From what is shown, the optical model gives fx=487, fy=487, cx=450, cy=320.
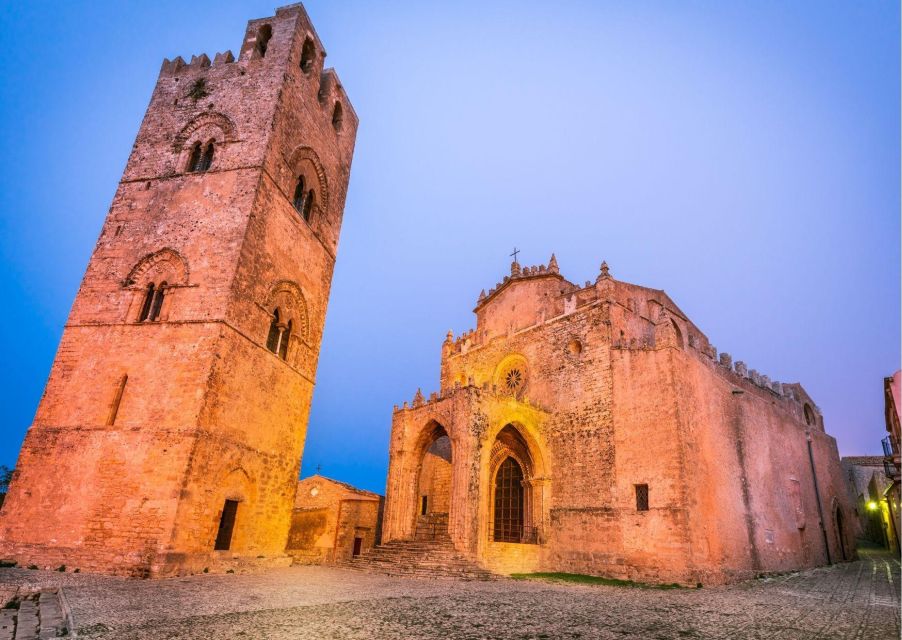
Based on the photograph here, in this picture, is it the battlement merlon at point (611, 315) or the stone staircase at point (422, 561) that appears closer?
the stone staircase at point (422, 561)

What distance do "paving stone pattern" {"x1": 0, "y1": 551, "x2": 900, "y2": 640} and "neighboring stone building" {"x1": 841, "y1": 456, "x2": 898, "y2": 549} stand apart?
26.0 metres

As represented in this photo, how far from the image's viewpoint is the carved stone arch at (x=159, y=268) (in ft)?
47.3

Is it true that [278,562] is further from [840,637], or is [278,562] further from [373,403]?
[373,403]

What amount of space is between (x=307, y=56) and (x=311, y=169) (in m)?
4.48

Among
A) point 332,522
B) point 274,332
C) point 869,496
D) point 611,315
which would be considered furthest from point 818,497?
point 274,332

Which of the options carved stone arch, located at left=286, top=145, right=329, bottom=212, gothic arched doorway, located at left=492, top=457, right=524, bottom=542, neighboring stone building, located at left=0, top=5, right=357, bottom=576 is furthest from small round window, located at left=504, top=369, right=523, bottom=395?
carved stone arch, located at left=286, top=145, right=329, bottom=212

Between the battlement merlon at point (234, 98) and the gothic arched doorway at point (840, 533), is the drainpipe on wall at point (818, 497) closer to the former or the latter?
the gothic arched doorway at point (840, 533)

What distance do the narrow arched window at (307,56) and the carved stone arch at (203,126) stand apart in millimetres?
4141

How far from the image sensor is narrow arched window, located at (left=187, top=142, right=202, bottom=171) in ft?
53.7

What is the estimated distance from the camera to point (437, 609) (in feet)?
25.1

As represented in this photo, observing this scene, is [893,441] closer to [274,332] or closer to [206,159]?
[274,332]

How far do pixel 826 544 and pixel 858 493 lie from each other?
1969 cm

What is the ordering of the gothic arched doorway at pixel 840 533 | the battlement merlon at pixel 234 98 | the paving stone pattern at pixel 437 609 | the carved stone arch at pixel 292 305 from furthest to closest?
1. the gothic arched doorway at pixel 840 533
2. the battlement merlon at pixel 234 98
3. the carved stone arch at pixel 292 305
4. the paving stone pattern at pixel 437 609

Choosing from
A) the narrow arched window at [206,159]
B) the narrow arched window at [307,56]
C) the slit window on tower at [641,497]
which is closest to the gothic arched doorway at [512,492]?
the slit window on tower at [641,497]
